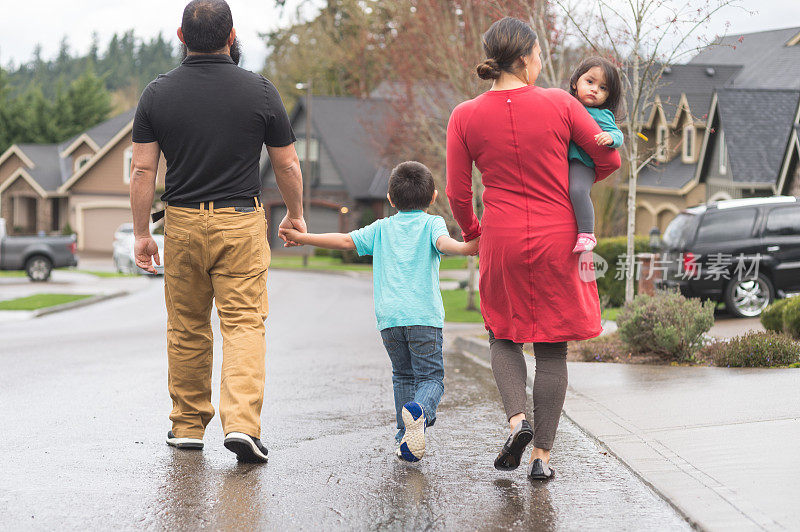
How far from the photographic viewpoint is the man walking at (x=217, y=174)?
4.88m

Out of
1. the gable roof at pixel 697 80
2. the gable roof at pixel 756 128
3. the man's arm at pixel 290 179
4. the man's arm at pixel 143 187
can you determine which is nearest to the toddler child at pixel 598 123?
the man's arm at pixel 290 179

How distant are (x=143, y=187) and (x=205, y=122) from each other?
458mm

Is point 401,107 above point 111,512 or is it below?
above

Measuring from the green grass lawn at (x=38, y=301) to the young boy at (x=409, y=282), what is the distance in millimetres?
14319

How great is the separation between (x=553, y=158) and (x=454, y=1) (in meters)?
13.5

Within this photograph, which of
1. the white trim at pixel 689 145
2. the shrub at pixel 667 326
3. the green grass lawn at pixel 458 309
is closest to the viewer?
the shrub at pixel 667 326

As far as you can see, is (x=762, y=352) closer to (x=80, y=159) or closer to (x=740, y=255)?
(x=740, y=255)

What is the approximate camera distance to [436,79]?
1922 cm

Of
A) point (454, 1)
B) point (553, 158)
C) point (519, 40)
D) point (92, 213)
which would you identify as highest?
point (454, 1)

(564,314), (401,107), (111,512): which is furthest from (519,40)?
(401,107)

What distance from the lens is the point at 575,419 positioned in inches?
246

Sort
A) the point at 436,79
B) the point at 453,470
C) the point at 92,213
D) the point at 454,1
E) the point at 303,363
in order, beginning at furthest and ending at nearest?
the point at 92,213 → the point at 436,79 → the point at 454,1 → the point at 303,363 → the point at 453,470

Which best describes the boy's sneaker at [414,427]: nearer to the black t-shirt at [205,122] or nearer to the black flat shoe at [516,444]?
the black flat shoe at [516,444]

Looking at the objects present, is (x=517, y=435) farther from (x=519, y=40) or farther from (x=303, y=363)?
(x=303, y=363)
